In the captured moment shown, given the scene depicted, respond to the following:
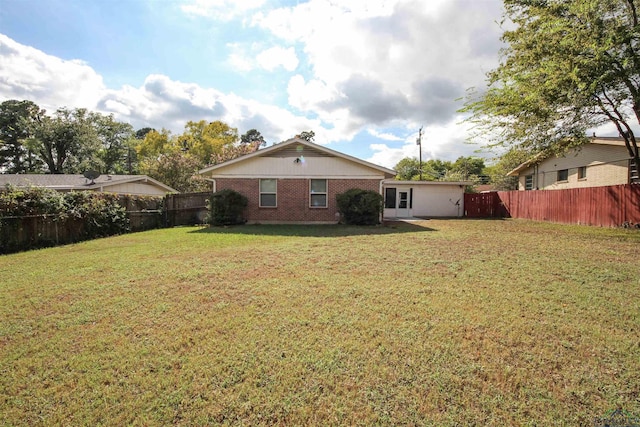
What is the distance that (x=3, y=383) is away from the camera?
7.72ft

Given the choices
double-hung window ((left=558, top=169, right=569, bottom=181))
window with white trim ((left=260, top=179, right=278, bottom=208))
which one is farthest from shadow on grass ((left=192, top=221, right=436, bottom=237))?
double-hung window ((left=558, top=169, right=569, bottom=181))

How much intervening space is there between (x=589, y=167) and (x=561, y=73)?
11.1 m

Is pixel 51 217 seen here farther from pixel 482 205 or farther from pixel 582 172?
pixel 582 172

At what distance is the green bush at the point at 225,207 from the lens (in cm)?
1303

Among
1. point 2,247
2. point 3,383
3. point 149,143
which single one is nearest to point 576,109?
point 3,383

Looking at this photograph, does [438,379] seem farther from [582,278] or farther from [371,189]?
[371,189]

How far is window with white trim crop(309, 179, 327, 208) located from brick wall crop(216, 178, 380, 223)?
156mm

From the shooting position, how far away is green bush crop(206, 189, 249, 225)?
13.0 meters

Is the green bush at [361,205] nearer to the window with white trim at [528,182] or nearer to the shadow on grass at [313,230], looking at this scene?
the shadow on grass at [313,230]

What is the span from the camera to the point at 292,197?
14125mm

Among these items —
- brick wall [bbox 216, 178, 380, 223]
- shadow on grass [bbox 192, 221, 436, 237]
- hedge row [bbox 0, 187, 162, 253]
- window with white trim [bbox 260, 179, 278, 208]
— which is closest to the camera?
hedge row [bbox 0, 187, 162, 253]

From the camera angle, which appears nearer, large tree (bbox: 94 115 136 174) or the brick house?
the brick house

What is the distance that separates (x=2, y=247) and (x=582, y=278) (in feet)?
43.8

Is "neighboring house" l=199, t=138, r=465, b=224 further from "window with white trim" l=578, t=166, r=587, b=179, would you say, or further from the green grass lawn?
"window with white trim" l=578, t=166, r=587, b=179
